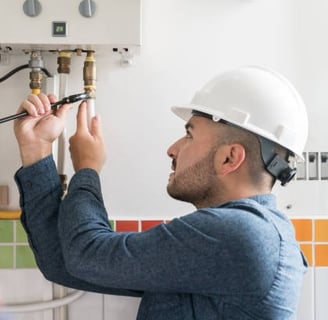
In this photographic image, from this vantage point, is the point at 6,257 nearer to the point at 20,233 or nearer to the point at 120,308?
the point at 20,233

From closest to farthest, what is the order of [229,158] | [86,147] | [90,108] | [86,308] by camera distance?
[229,158] → [86,147] → [90,108] → [86,308]

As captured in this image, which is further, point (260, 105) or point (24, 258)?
point (24, 258)

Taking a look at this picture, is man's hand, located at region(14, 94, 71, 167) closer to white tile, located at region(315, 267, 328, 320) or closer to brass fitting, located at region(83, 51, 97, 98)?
brass fitting, located at region(83, 51, 97, 98)

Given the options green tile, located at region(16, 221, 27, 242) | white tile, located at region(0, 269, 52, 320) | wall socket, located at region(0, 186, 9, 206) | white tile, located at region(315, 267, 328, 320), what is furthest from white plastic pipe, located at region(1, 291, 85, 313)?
white tile, located at region(315, 267, 328, 320)

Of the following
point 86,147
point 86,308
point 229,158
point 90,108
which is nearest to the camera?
point 229,158

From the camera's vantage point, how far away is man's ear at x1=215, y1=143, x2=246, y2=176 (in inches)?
32.5

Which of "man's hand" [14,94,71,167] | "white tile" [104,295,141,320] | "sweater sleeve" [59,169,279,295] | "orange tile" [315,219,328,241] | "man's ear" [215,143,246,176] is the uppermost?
"man's hand" [14,94,71,167]

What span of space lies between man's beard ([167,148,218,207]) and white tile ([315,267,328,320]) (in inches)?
21.3

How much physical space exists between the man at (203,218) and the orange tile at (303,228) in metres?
0.35

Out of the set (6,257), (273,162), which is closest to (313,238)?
(273,162)

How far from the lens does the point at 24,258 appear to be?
3.90ft

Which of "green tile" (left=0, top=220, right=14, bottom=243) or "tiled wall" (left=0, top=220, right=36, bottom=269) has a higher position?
"green tile" (left=0, top=220, right=14, bottom=243)

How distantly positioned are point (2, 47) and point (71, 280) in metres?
0.58

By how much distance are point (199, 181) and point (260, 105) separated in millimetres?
180
